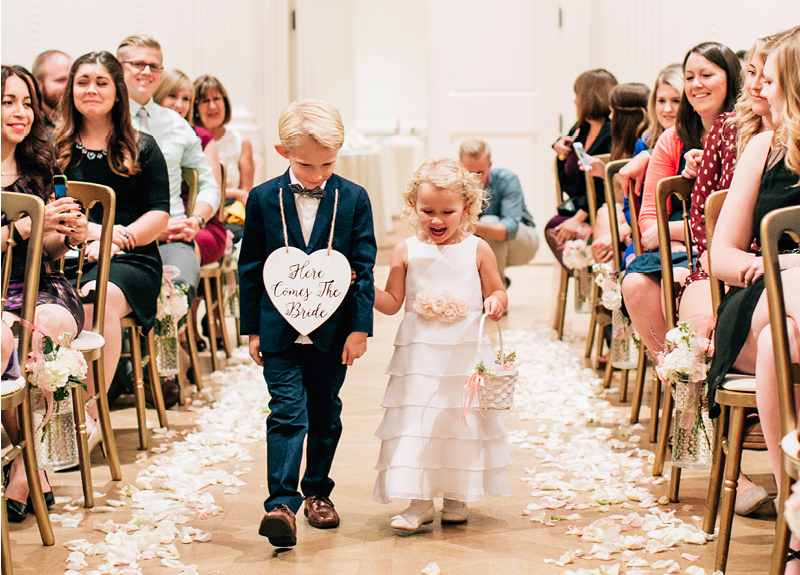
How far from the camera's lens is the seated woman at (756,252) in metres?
2.06

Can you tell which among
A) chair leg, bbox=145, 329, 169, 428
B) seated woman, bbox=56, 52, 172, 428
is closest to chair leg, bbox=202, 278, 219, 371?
chair leg, bbox=145, 329, 169, 428

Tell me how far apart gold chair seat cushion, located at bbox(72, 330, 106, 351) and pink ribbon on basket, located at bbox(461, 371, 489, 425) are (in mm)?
1189

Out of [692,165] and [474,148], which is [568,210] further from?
[692,165]

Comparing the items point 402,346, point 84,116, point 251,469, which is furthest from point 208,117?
point 402,346

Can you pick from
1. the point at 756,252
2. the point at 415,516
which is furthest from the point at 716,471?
the point at 415,516

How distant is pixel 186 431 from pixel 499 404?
1.77 m

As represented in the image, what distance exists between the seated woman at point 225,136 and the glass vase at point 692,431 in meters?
3.05

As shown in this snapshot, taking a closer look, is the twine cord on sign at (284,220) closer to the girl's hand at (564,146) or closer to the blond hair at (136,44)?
the blond hair at (136,44)

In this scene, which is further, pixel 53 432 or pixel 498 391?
pixel 53 432

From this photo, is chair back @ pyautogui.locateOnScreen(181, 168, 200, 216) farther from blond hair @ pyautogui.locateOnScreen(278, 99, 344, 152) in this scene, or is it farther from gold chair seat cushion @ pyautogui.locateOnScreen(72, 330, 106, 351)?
blond hair @ pyautogui.locateOnScreen(278, 99, 344, 152)

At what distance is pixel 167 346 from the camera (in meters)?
3.79

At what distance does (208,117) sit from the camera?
5.38m

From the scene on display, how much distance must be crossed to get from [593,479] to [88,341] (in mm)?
1682

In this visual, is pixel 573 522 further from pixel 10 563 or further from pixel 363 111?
pixel 363 111
